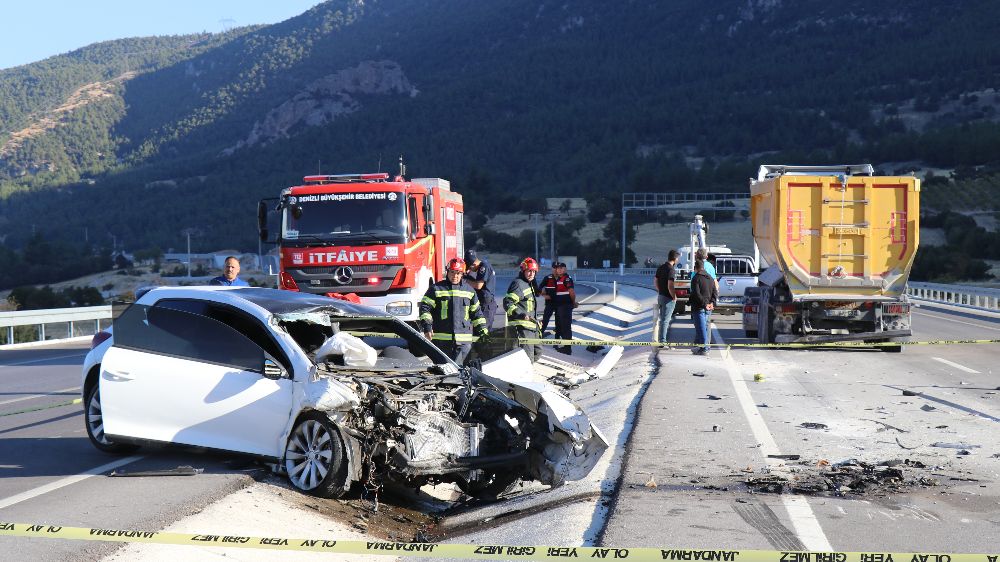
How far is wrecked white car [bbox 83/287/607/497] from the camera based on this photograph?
8.07 m

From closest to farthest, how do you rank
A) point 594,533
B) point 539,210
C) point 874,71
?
point 594,533 < point 539,210 < point 874,71

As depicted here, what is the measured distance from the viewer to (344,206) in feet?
61.5

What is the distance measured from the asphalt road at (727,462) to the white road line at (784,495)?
26 mm

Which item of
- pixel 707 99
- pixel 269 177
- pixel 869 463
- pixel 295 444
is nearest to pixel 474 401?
pixel 295 444

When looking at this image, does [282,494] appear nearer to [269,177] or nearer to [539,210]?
[539,210]

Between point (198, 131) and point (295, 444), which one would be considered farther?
point (198, 131)

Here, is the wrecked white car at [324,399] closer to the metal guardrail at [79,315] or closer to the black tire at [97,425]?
the black tire at [97,425]

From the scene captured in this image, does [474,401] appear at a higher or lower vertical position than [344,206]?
lower

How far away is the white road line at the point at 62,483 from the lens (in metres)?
8.02

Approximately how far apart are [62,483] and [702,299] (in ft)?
39.7

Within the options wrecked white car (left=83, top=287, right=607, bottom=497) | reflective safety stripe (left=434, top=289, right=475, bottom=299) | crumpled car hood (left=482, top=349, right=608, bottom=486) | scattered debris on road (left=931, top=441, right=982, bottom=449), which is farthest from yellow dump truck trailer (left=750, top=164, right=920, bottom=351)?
crumpled car hood (left=482, top=349, right=608, bottom=486)

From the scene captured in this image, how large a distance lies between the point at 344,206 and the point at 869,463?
1131 centimetres

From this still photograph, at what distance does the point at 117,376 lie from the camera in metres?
9.20

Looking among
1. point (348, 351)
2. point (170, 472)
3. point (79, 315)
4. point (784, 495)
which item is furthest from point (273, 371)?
point (79, 315)
